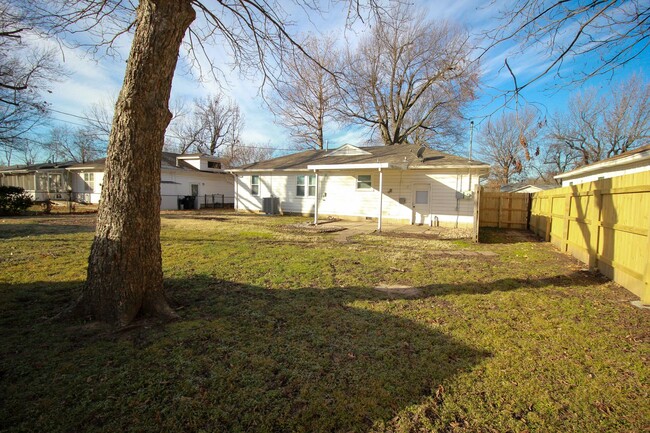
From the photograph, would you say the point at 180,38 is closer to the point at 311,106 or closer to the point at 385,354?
the point at 385,354

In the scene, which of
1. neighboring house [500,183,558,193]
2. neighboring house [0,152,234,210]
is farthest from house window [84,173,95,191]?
neighboring house [500,183,558,193]

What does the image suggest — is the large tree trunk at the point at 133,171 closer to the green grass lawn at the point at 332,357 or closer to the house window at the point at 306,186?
the green grass lawn at the point at 332,357

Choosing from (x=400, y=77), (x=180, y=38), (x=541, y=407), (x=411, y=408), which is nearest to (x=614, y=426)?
(x=541, y=407)

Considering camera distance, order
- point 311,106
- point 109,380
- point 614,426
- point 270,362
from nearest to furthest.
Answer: point 614,426 < point 109,380 < point 270,362 < point 311,106

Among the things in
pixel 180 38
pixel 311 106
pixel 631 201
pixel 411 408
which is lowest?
pixel 411 408

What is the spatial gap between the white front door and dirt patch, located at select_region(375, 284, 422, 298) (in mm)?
10101

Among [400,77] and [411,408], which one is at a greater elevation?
[400,77]

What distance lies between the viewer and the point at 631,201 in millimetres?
5055

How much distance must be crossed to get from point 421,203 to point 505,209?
4178 millimetres

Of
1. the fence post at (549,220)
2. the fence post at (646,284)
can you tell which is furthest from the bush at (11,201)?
the fence post at (549,220)

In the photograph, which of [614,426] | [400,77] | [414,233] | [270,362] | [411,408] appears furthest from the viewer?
[400,77]

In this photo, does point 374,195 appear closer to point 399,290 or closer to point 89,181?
point 399,290

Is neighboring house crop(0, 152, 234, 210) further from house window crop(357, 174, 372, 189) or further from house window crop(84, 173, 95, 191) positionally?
house window crop(357, 174, 372, 189)

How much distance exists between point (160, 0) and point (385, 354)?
434cm
